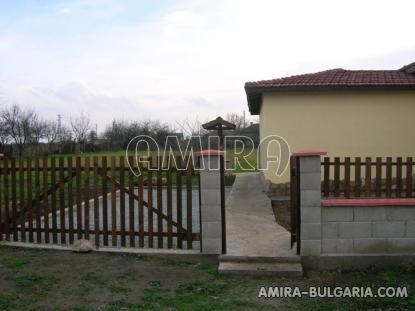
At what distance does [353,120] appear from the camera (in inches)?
460

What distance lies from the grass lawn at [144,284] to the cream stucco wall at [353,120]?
6.77 metres

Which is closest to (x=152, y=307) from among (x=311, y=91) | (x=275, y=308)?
(x=275, y=308)

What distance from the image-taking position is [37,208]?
21.0 ft

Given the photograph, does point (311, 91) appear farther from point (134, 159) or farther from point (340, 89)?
point (134, 159)

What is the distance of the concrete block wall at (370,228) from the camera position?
5426 millimetres

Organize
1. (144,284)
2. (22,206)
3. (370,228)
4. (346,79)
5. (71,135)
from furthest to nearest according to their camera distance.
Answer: (71,135) → (346,79) → (22,206) → (370,228) → (144,284)

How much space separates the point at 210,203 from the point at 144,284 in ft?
4.54

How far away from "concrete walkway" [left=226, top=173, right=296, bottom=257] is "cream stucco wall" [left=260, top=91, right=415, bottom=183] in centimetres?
246

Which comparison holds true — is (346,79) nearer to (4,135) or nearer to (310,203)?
(310,203)

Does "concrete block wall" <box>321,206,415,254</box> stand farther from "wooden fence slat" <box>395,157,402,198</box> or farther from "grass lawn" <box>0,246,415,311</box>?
"wooden fence slat" <box>395,157,402,198</box>

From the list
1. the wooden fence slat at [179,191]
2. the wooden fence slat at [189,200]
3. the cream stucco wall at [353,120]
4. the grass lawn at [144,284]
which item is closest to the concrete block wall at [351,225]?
the grass lawn at [144,284]

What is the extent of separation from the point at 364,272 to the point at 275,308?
1710 millimetres

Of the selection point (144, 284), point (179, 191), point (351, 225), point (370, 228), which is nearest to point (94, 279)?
point (144, 284)

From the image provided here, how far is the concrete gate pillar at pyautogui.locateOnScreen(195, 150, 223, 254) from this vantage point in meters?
5.59
